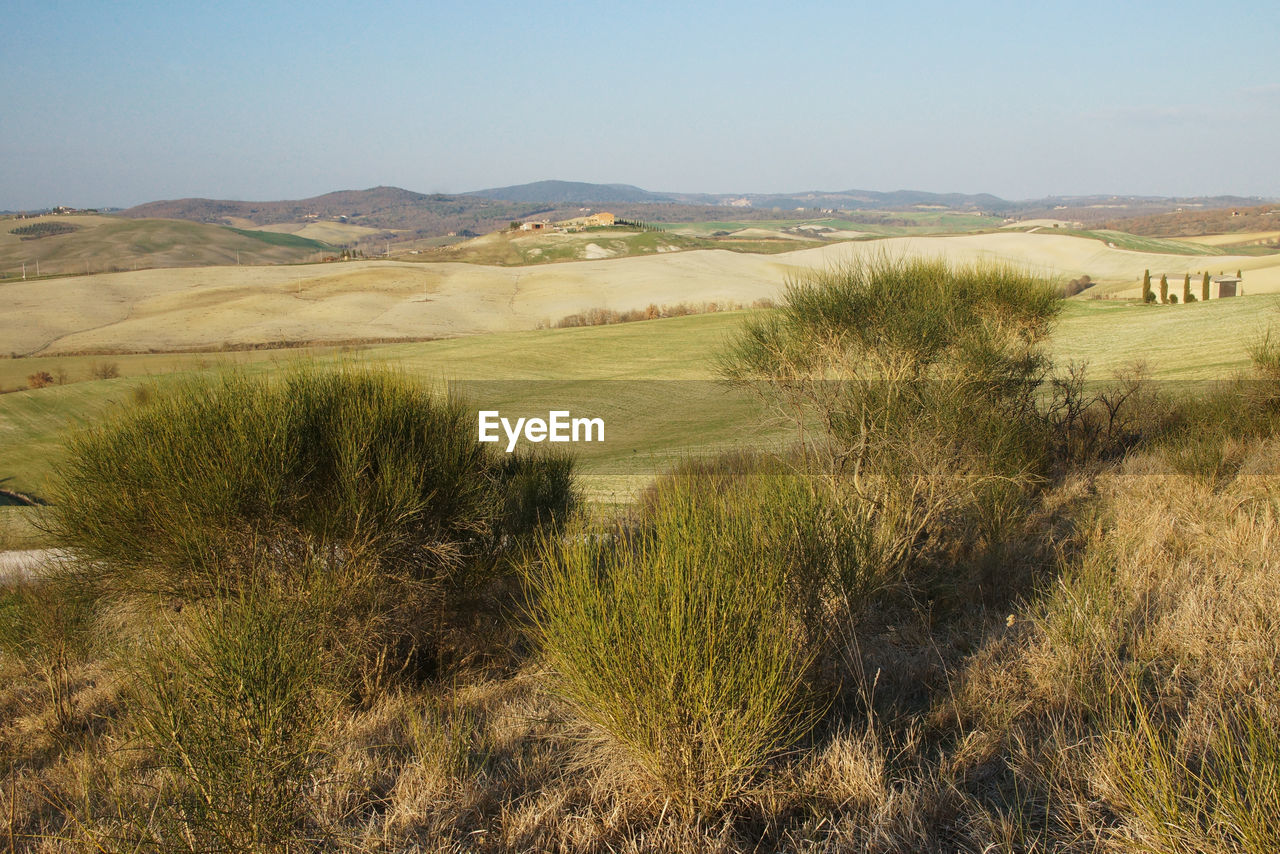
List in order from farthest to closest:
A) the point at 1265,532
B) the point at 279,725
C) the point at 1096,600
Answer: the point at 1265,532
the point at 1096,600
the point at 279,725

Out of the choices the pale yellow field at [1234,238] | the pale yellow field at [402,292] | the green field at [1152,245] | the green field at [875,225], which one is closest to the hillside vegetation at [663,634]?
the pale yellow field at [402,292]

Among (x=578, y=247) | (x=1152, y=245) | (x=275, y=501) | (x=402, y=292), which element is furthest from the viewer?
(x=578, y=247)

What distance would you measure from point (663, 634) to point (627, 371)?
106 ft

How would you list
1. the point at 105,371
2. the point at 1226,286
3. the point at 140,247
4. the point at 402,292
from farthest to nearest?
1. the point at 140,247
2. the point at 402,292
3. the point at 1226,286
4. the point at 105,371

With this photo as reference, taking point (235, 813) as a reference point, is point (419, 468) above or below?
above

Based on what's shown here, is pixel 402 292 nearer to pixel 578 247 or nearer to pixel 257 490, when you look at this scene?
pixel 578 247

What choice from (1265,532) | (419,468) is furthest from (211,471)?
(1265,532)

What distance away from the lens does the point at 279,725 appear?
155 inches

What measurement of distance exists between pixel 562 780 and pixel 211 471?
3699 mm

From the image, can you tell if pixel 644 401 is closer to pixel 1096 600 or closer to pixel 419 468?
pixel 419 468

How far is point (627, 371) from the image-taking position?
119 feet

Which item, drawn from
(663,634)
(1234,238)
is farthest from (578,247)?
(663,634)

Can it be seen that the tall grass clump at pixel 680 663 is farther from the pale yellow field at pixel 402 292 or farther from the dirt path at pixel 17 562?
the pale yellow field at pixel 402 292

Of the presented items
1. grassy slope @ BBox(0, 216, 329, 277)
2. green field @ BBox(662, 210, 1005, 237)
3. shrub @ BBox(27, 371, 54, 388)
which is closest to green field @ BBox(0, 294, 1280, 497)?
shrub @ BBox(27, 371, 54, 388)
